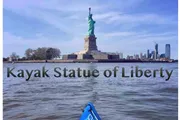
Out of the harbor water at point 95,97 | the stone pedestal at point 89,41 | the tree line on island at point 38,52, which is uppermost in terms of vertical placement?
the stone pedestal at point 89,41

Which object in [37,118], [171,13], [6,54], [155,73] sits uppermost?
[171,13]

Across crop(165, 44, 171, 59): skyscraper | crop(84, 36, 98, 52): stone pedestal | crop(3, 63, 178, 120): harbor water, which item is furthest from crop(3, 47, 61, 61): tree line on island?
crop(165, 44, 171, 59): skyscraper

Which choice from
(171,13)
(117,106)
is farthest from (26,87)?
(171,13)

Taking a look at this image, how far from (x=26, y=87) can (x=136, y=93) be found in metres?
1.11

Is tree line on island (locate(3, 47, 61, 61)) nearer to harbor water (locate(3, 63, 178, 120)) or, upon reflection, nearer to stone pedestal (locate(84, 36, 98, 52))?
harbor water (locate(3, 63, 178, 120))

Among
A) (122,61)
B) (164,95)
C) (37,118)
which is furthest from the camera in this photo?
(164,95)

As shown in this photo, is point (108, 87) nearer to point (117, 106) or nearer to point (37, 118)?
point (117, 106)

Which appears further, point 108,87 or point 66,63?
point 108,87

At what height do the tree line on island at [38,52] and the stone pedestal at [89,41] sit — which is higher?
the stone pedestal at [89,41]

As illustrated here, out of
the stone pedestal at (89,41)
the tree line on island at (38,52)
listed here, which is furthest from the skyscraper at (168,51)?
the tree line on island at (38,52)

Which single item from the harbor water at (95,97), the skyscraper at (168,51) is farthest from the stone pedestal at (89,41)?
the skyscraper at (168,51)

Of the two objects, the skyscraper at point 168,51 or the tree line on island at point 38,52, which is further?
the tree line on island at point 38,52

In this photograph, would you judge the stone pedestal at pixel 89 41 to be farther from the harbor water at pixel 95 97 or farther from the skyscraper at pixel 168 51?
the skyscraper at pixel 168 51

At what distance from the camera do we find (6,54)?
1640 millimetres
